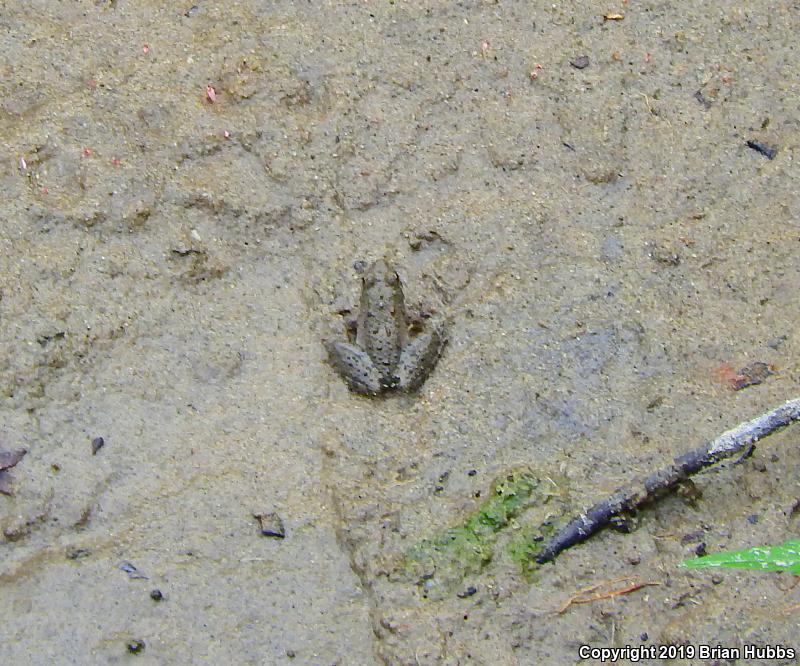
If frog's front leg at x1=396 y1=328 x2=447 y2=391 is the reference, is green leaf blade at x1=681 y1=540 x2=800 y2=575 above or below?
above

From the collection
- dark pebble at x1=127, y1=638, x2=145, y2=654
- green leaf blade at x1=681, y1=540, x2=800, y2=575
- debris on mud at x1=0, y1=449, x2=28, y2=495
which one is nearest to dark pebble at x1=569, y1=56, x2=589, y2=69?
green leaf blade at x1=681, y1=540, x2=800, y2=575

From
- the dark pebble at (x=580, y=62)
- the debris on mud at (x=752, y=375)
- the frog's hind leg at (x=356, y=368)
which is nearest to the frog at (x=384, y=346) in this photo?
the frog's hind leg at (x=356, y=368)

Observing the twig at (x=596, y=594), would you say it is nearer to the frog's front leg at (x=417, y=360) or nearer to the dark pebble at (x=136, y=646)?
the frog's front leg at (x=417, y=360)

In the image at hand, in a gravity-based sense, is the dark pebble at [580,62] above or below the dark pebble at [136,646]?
above

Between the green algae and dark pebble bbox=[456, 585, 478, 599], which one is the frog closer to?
the green algae

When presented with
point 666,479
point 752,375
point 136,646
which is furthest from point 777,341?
point 136,646
